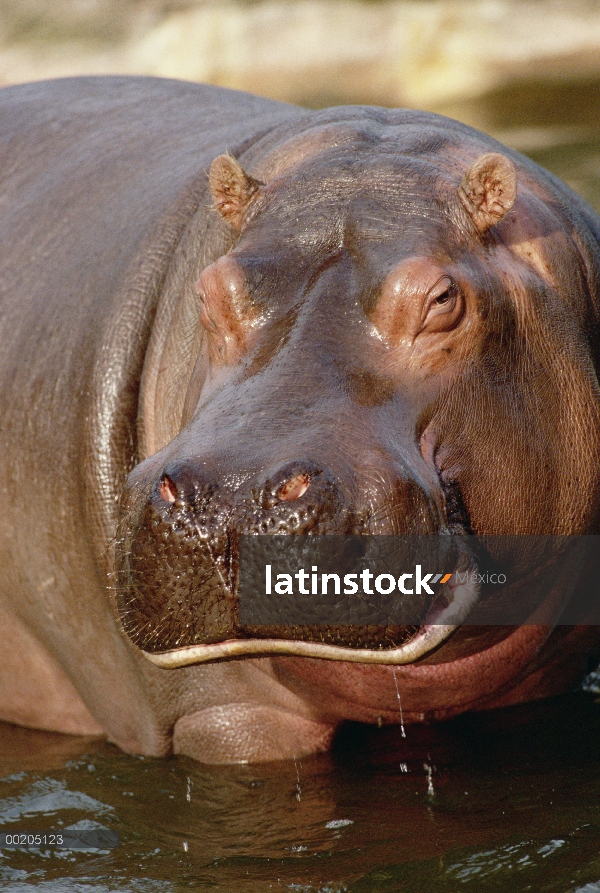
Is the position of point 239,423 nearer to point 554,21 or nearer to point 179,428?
point 179,428

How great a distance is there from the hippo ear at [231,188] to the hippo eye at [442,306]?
85cm

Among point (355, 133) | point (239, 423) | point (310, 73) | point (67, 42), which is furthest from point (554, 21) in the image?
point (239, 423)

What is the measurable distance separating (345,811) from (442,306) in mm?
1578

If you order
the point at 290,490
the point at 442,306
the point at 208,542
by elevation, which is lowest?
the point at 208,542

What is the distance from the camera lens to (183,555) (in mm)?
3396

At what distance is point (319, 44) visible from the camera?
21219 mm

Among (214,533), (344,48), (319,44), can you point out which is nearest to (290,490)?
(214,533)

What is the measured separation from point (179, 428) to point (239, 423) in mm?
985

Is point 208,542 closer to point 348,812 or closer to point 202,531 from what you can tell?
point 202,531

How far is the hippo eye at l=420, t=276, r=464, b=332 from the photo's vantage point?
380cm

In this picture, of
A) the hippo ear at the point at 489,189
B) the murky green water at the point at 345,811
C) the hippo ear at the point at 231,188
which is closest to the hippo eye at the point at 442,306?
the hippo ear at the point at 489,189

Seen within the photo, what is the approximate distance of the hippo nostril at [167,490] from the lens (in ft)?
11.0

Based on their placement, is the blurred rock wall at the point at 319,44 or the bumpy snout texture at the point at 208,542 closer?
the bumpy snout texture at the point at 208,542

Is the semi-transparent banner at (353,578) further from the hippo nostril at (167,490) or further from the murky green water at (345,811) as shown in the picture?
the murky green water at (345,811)
